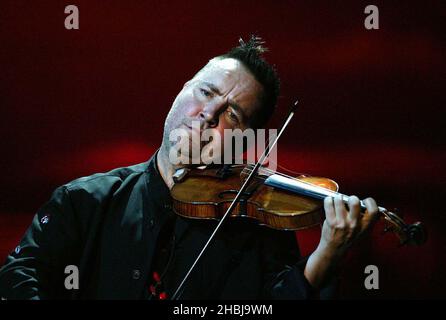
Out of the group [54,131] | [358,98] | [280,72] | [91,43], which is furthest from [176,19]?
[358,98]

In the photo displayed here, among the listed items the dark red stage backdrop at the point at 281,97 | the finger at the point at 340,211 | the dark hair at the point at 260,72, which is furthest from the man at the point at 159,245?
the dark red stage backdrop at the point at 281,97

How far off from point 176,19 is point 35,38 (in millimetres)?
578

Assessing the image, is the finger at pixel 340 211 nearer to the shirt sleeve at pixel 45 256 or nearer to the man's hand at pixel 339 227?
the man's hand at pixel 339 227

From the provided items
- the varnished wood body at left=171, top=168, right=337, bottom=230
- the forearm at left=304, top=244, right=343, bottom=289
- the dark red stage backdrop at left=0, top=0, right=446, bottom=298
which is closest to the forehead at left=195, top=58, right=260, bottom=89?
the dark red stage backdrop at left=0, top=0, right=446, bottom=298

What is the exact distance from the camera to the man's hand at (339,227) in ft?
4.34

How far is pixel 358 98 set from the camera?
205 cm

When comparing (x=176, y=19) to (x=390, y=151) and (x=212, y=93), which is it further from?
(x=390, y=151)

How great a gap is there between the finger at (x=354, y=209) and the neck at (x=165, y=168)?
2.00 feet

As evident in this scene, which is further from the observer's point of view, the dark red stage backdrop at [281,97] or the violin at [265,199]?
the dark red stage backdrop at [281,97]

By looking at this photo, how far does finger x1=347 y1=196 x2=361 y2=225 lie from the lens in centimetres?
132

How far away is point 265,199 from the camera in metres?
1.49

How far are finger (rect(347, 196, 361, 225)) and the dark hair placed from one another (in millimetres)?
582

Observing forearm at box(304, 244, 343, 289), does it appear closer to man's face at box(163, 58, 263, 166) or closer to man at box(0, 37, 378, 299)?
man at box(0, 37, 378, 299)

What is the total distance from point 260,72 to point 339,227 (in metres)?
0.71
